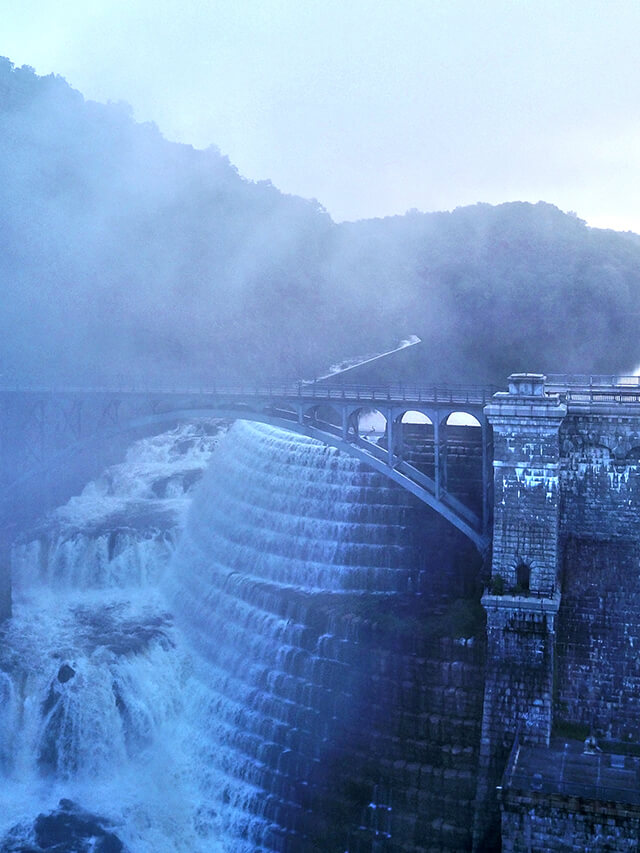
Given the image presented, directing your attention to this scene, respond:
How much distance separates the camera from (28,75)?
66812 mm

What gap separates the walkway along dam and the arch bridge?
87mm

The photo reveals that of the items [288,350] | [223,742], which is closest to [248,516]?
[223,742]

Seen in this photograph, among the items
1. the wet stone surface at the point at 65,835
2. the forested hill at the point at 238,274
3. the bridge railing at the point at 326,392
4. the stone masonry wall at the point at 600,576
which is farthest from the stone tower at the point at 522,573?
the forested hill at the point at 238,274

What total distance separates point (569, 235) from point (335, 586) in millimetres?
73187

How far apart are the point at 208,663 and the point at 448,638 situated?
8.58m

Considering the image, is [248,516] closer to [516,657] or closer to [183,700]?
[183,700]

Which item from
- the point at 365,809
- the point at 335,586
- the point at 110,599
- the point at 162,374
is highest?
the point at 162,374

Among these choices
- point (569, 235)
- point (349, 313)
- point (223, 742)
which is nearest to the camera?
point (223, 742)

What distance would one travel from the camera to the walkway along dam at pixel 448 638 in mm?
19734

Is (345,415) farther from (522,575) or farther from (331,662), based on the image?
(522,575)

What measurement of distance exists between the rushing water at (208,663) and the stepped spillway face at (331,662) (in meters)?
0.06

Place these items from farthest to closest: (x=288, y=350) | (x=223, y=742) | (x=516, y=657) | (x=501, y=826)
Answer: (x=288, y=350) → (x=223, y=742) → (x=516, y=657) → (x=501, y=826)

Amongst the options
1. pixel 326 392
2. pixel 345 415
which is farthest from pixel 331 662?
pixel 326 392

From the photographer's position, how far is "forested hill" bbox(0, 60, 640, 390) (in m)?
57.6
